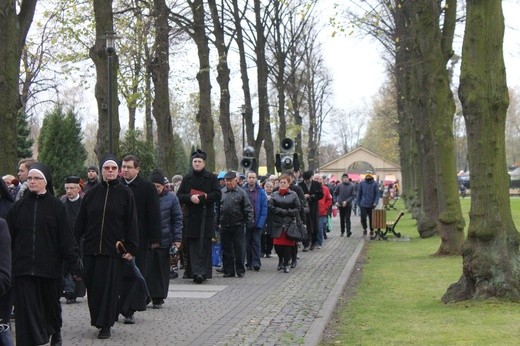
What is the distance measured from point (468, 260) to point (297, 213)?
257 inches

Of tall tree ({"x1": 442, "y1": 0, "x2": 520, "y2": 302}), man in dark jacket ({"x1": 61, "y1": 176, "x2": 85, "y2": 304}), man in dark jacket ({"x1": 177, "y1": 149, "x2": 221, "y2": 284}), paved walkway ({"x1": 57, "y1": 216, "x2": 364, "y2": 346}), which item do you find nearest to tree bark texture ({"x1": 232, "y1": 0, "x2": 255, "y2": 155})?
paved walkway ({"x1": 57, "y1": 216, "x2": 364, "y2": 346})

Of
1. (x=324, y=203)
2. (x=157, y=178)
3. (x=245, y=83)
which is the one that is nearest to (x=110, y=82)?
(x=157, y=178)

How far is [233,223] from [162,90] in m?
8.39

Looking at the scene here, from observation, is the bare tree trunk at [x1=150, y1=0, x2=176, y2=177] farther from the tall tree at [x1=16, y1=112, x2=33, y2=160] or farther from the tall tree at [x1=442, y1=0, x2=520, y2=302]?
the tall tree at [x1=16, y1=112, x2=33, y2=160]

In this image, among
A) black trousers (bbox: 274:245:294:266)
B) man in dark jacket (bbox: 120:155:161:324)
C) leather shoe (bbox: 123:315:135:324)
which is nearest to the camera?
leather shoe (bbox: 123:315:135:324)

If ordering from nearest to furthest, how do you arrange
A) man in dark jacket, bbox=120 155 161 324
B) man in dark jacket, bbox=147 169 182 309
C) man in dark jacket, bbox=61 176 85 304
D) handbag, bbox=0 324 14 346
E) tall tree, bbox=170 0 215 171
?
handbag, bbox=0 324 14 346
man in dark jacket, bbox=120 155 161 324
man in dark jacket, bbox=147 169 182 309
man in dark jacket, bbox=61 176 85 304
tall tree, bbox=170 0 215 171

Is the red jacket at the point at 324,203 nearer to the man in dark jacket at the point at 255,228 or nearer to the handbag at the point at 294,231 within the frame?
the man in dark jacket at the point at 255,228

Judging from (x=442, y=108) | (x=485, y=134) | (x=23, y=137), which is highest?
(x=23, y=137)

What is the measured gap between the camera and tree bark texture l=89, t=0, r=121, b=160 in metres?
19.7

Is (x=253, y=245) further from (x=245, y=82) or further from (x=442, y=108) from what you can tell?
(x=245, y=82)

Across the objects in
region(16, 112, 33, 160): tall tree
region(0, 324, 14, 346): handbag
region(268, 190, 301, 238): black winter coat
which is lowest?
region(0, 324, 14, 346): handbag

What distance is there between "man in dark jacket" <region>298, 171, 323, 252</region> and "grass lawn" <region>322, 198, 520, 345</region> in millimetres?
7007

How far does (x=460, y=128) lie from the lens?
112m

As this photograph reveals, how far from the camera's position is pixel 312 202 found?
2545 centimetres
